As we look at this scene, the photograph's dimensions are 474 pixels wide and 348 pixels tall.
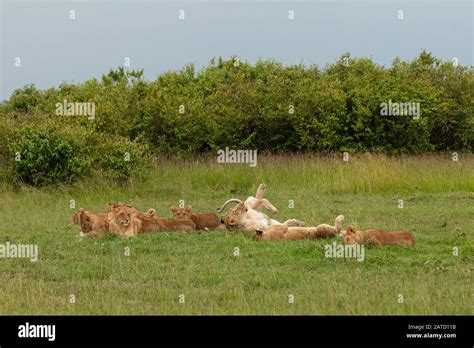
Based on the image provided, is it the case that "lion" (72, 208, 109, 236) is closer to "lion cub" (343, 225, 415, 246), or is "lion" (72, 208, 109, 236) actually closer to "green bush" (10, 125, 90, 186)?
"lion cub" (343, 225, 415, 246)

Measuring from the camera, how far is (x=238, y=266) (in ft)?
33.6

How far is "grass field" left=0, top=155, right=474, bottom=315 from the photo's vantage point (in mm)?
8516

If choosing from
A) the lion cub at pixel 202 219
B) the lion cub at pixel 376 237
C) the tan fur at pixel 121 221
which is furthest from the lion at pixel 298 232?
the tan fur at pixel 121 221

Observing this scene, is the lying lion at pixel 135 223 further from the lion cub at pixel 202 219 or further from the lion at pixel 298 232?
the lion at pixel 298 232

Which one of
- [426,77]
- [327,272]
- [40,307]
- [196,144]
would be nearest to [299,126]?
[196,144]

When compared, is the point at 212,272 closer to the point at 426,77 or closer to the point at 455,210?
the point at 455,210

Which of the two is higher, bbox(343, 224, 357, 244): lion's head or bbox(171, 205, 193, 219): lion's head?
bbox(171, 205, 193, 219): lion's head

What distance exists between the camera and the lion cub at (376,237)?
11023 millimetres

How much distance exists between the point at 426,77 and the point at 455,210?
15.2m

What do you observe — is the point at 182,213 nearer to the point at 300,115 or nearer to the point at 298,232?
the point at 298,232

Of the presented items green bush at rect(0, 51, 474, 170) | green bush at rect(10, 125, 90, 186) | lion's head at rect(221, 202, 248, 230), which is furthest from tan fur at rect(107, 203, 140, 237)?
green bush at rect(0, 51, 474, 170)

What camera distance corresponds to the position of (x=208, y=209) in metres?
16.9

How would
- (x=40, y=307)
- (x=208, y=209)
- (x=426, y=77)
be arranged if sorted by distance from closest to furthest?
(x=40, y=307) → (x=208, y=209) → (x=426, y=77)

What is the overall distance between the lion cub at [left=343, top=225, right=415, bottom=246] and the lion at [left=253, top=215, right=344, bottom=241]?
2.62ft
